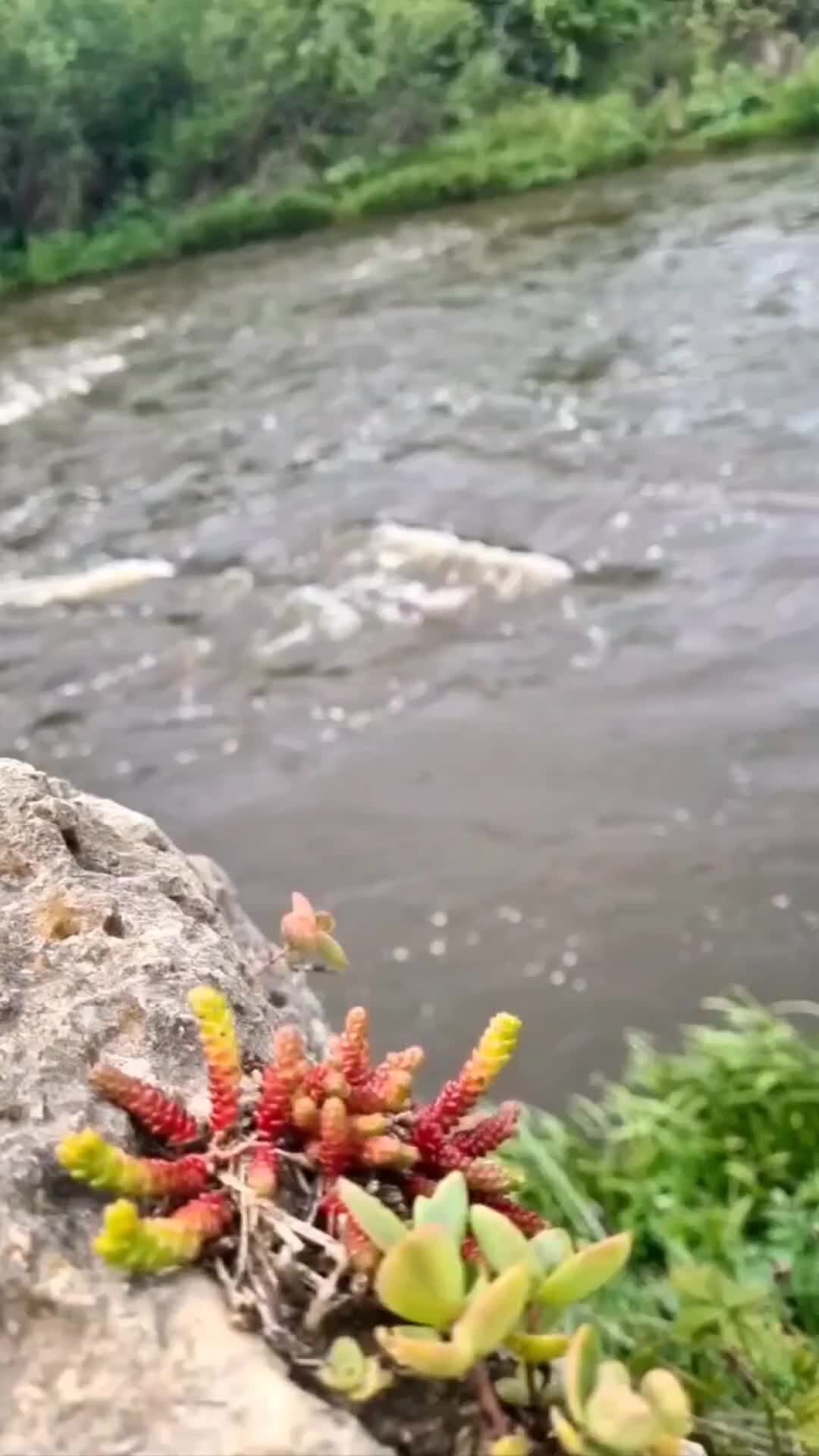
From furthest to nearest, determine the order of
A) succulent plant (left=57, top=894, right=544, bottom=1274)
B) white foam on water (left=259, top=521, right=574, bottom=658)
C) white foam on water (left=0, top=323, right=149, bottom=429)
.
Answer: white foam on water (left=0, top=323, right=149, bottom=429) → white foam on water (left=259, top=521, right=574, bottom=658) → succulent plant (left=57, top=894, right=544, bottom=1274)

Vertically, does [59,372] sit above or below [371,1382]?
below

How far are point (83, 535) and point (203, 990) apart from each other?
28.2 feet

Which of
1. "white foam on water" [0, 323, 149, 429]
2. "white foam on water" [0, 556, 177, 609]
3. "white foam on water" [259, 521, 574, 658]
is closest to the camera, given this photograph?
"white foam on water" [259, 521, 574, 658]

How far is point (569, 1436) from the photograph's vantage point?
3.39 ft

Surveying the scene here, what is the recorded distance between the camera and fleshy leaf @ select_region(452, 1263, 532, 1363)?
3.35 ft

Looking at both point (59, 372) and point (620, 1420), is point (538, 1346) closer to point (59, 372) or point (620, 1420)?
point (620, 1420)

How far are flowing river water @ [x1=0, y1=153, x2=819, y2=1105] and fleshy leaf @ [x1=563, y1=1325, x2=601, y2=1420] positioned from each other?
3.41 metres

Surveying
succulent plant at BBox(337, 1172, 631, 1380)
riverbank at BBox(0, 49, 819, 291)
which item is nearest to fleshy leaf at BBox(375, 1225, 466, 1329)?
succulent plant at BBox(337, 1172, 631, 1380)

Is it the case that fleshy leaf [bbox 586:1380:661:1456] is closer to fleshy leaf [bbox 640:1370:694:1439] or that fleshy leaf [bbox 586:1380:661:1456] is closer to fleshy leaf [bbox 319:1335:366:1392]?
fleshy leaf [bbox 640:1370:694:1439]

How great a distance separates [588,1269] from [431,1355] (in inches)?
6.0

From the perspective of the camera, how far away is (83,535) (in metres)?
9.49

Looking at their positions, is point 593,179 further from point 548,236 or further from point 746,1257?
point 746,1257

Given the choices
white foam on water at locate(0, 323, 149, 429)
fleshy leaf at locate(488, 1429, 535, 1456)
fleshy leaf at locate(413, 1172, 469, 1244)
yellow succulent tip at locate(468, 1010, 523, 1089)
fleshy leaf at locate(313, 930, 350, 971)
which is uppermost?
yellow succulent tip at locate(468, 1010, 523, 1089)

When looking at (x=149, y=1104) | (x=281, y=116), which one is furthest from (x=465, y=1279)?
(x=281, y=116)
